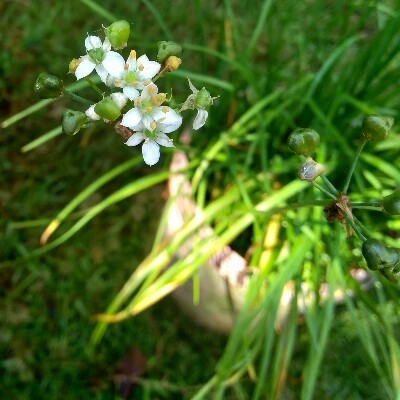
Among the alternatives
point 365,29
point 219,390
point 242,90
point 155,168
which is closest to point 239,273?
point 219,390

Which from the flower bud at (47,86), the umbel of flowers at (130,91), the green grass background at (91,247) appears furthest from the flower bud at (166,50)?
the green grass background at (91,247)

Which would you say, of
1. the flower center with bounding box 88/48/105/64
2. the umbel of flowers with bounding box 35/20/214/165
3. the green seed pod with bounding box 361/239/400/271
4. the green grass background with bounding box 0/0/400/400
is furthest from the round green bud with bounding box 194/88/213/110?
the green grass background with bounding box 0/0/400/400

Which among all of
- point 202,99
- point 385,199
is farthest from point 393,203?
point 202,99

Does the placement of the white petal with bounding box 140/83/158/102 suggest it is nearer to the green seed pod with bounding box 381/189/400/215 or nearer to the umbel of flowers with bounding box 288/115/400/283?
the umbel of flowers with bounding box 288/115/400/283

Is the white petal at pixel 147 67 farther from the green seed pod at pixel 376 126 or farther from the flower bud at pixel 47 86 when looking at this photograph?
the green seed pod at pixel 376 126

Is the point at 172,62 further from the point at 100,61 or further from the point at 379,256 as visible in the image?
the point at 379,256

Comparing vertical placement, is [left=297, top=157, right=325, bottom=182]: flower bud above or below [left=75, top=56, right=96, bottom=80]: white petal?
below

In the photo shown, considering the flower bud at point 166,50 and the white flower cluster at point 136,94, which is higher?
the flower bud at point 166,50
